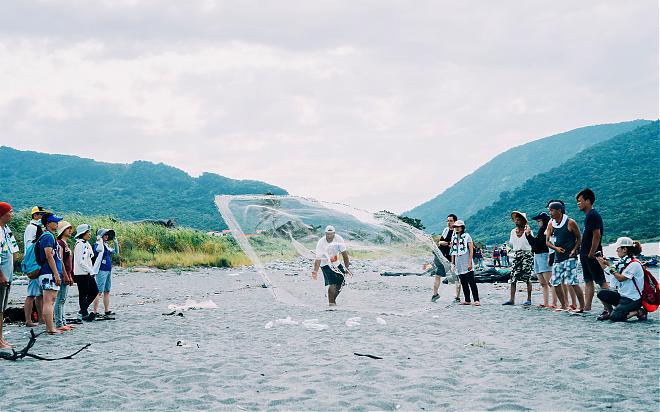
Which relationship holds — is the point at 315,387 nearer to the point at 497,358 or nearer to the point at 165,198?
the point at 497,358

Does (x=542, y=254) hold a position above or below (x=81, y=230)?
below

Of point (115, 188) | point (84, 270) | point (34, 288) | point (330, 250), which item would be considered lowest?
point (34, 288)

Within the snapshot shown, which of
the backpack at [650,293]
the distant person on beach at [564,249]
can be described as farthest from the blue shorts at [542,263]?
the backpack at [650,293]

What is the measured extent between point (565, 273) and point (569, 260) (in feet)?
0.78

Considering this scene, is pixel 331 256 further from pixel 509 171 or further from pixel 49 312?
pixel 509 171

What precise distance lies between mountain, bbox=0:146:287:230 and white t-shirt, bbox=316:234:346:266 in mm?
69637

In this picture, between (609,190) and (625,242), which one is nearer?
(625,242)

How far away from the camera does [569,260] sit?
8930mm

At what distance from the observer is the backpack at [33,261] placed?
7.46m

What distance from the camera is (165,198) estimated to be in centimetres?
9494

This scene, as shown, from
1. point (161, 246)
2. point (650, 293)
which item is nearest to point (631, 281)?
point (650, 293)

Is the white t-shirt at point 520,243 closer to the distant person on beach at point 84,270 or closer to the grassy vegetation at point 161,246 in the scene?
the distant person on beach at point 84,270

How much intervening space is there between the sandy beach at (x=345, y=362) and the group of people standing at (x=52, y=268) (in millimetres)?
460

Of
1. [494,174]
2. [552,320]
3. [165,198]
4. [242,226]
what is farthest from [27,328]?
[494,174]
